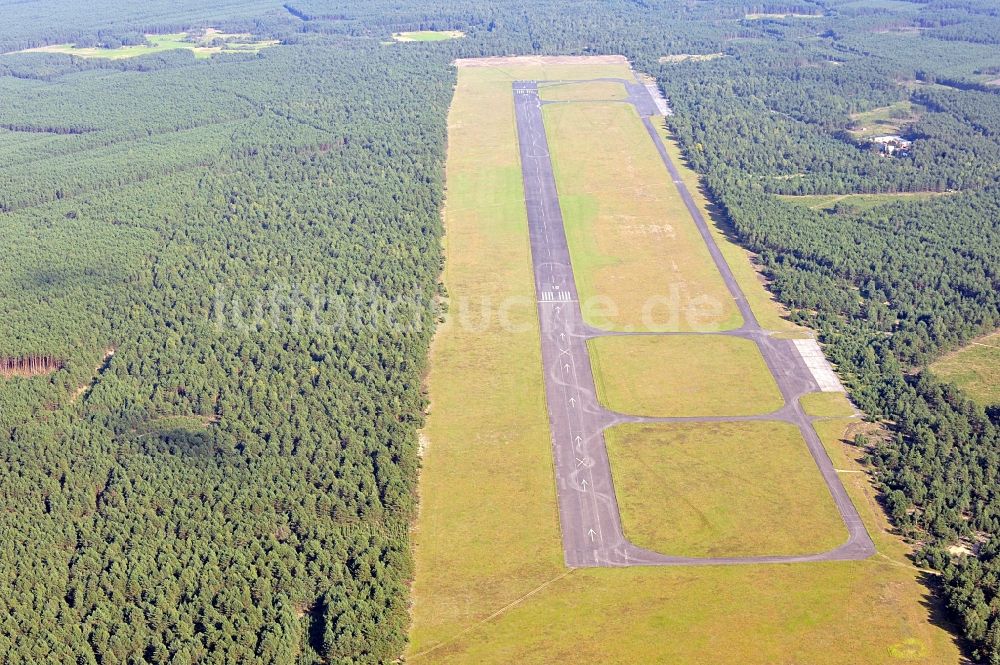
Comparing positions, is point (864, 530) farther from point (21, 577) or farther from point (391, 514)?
point (21, 577)

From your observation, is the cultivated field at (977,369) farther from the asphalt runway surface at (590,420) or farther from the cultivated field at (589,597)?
the cultivated field at (589,597)

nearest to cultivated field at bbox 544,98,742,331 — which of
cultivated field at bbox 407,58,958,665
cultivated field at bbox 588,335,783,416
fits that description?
cultivated field at bbox 588,335,783,416

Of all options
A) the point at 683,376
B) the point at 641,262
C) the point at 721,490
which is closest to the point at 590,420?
the point at 683,376

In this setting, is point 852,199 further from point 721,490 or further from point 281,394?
point 281,394

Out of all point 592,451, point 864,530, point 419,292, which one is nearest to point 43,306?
point 419,292

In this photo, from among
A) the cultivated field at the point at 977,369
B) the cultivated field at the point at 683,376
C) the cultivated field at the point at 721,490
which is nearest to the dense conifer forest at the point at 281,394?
the cultivated field at the point at 977,369

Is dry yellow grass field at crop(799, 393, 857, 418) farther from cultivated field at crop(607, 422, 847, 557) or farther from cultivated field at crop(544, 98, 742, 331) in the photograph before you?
cultivated field at crop(544, 98, 742, 331)
